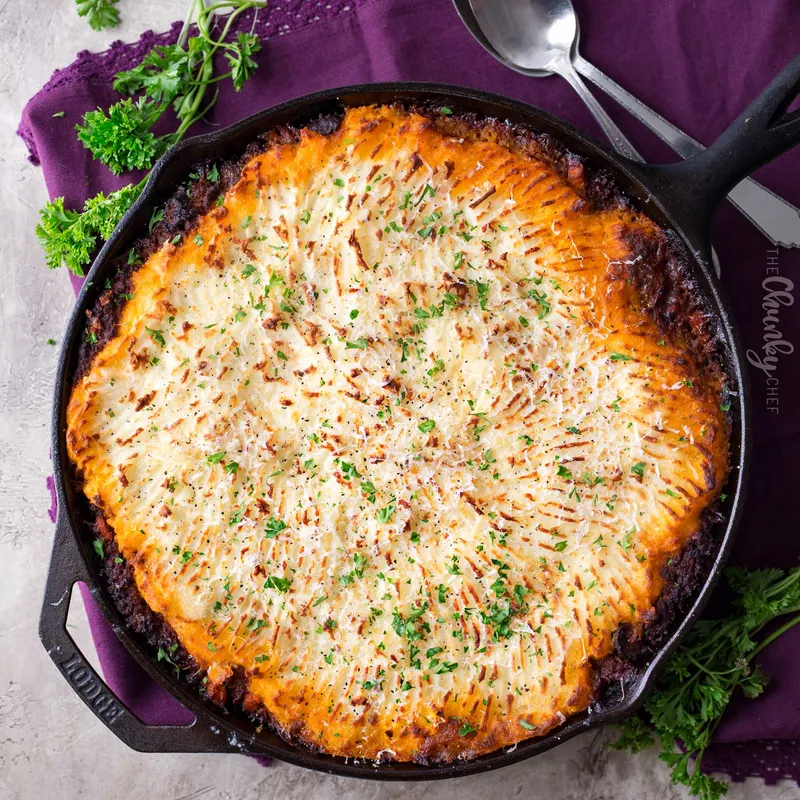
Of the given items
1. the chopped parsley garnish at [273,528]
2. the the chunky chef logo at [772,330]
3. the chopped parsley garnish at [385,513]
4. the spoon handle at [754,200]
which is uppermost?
the spoon handle at [754,200]

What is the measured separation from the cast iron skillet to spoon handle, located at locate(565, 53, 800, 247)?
57cm

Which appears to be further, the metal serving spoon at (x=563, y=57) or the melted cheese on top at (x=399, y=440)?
the metal serving spoon at (x=563, y=57)

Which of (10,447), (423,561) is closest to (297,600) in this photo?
(423,561)

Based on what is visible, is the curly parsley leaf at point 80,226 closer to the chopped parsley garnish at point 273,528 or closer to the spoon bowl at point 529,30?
the chopped parsley garnish at point 273,528

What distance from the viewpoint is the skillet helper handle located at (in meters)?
2.78

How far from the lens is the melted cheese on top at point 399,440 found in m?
2.67

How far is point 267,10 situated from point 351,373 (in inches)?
69.7

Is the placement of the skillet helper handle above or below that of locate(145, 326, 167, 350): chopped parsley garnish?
below

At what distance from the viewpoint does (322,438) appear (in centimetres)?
275

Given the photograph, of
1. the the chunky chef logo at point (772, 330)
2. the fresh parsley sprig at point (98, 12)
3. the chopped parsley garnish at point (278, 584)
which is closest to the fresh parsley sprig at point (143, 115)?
the fresh parsley sprig at point (98, 12)

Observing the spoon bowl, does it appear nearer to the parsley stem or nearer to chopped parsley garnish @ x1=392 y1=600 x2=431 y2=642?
chopped parsley garnish @ x1=392 y1=600 x2=431 y2=642

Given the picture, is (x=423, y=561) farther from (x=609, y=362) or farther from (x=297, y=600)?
(x=609, y=362)

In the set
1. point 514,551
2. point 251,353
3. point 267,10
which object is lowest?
point 514,551

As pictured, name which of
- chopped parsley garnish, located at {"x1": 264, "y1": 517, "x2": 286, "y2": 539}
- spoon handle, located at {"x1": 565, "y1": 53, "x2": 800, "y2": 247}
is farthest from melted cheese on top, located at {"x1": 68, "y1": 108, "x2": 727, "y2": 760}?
spoon handle, located at {"x1": 565, "y1": 53, "x2": 800, "y2": 247}
